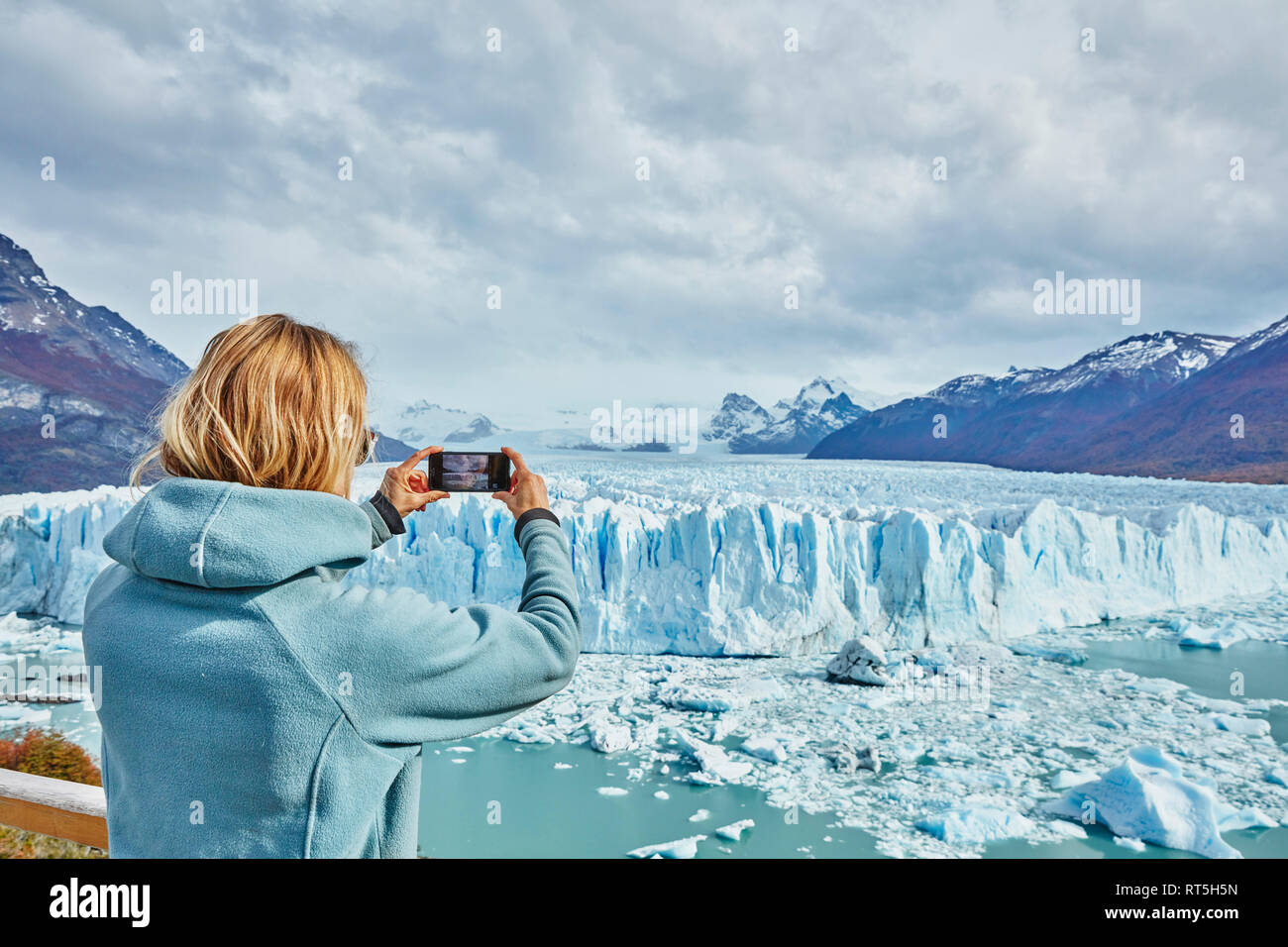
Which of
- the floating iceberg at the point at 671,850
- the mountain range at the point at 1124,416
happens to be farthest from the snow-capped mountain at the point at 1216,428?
the floating iceberg at the point at 671,850

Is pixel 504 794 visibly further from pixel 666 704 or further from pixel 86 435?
pixel 86 435

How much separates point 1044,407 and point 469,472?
49.4ft

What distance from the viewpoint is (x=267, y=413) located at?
0.56 metres

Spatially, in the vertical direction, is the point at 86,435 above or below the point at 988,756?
above

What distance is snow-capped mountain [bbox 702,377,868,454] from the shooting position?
830 inches

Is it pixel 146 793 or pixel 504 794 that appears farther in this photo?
pixel 504 794

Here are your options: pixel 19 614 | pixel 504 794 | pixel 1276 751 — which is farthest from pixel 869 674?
pixel 19 614

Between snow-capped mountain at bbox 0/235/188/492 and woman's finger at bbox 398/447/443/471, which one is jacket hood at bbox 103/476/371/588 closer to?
woman's finger at bbox 398/447/443/471

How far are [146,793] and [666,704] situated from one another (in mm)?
5888

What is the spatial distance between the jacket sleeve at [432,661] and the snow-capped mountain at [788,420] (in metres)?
20.2

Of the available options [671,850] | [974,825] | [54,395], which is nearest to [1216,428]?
[974,825]
